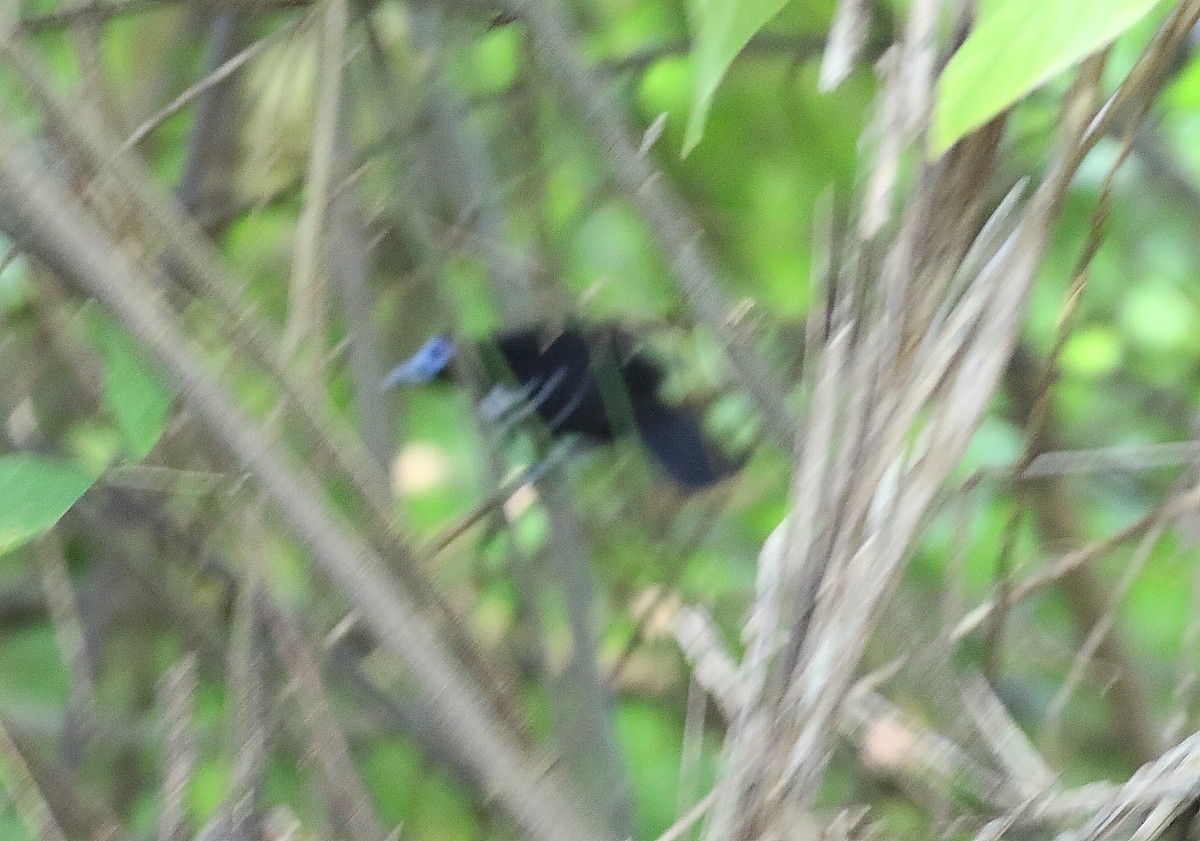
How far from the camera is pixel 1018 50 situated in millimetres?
229

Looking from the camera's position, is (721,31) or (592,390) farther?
(592,390)

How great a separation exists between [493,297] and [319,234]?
0.30 m

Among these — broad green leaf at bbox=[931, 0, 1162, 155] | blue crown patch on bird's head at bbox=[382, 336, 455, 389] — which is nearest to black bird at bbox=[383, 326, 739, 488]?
blue crown patch on bird's head at bbox=[382, 336, 455, 389]

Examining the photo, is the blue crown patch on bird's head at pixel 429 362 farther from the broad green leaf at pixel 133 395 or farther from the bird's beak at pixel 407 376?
the broad green leaf at pixel 133 395

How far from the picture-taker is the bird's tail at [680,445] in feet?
2.23

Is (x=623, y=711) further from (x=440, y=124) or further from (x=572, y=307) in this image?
(x=440, y=124)

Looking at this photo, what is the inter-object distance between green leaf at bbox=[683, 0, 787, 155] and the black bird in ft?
1.03

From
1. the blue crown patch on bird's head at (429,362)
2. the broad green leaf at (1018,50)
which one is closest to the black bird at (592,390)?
the blue crown patch on bird's head at (429,362)

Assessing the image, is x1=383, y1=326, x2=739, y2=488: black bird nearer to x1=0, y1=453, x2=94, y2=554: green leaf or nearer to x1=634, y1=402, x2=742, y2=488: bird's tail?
x1=634, y1=402, x2=742, y2=488: bird's tail

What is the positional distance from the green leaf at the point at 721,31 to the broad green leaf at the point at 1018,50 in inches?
3.1

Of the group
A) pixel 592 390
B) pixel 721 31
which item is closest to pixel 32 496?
pixel 721 31

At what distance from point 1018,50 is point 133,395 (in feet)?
1.00

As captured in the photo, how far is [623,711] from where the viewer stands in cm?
80

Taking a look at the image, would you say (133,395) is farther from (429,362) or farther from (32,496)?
(429,362)
